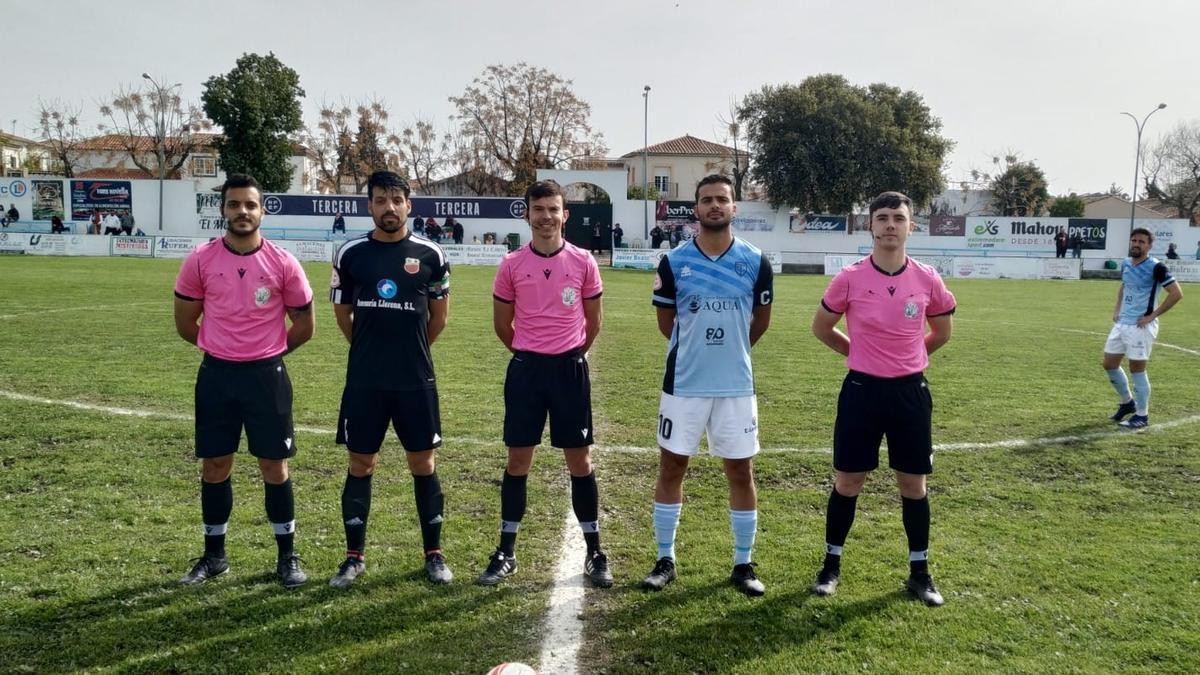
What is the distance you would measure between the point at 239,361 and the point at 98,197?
142 ft

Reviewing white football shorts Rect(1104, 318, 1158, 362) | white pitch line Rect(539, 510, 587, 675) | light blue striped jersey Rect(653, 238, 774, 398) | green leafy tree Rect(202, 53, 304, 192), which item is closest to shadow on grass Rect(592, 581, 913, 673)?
white pitch line Rect(539, 510, 587, 675)

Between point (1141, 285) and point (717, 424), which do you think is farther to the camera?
point (1141, 285)

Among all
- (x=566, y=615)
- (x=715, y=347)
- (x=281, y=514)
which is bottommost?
(x=566, y=615)

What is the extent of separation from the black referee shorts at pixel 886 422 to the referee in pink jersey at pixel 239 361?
3.07m

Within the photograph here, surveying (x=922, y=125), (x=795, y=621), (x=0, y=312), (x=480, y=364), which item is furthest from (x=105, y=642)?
(x=922, y=125)

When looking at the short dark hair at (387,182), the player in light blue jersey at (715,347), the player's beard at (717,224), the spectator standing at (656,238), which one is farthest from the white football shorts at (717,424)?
the spectator standing at (656,238)

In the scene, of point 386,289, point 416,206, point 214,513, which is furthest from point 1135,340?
point 416,206

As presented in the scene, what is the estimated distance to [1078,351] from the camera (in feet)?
45.7

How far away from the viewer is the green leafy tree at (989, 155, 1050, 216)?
219 ft

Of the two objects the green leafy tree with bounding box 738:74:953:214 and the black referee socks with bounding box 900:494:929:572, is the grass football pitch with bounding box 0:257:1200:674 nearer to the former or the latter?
the black referee socks with bounding box 900:494:929:572

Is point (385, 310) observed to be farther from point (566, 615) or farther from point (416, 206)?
point (416, 206)

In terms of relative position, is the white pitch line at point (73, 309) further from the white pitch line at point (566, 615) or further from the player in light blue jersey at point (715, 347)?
the player in light blue jersey at point (715, 347)

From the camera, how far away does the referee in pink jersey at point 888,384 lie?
445 centimetres

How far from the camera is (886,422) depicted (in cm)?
449
